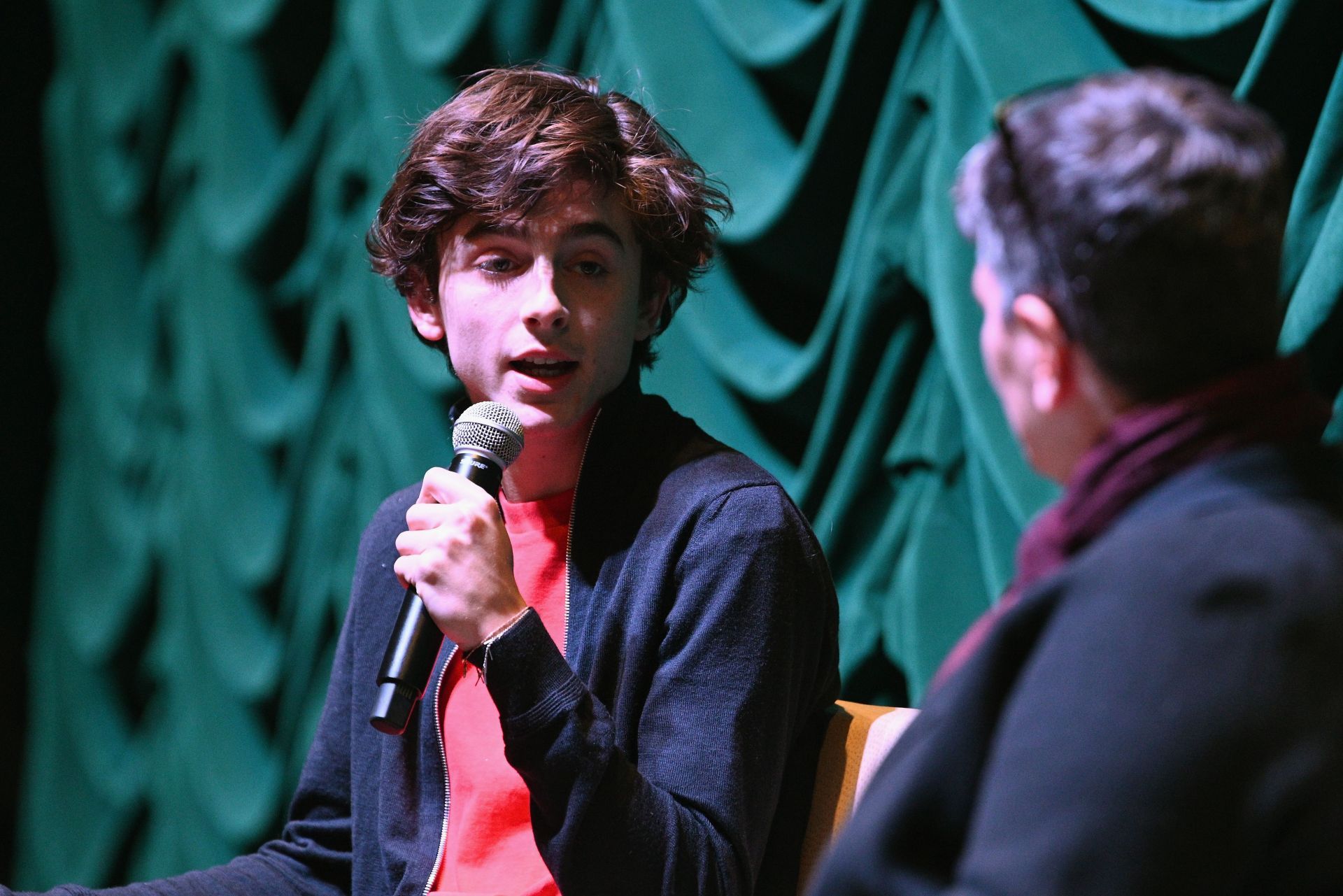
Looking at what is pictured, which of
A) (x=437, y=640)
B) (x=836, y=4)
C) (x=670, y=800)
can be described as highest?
(x=836, y=4)

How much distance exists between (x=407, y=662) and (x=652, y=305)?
46 centimetres

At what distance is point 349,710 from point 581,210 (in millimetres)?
522

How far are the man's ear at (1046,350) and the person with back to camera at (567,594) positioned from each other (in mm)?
446

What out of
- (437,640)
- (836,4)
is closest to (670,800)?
(437,640)

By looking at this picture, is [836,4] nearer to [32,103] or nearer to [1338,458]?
[1338,458]

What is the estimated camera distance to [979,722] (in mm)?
595

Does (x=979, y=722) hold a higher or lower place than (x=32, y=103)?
lower

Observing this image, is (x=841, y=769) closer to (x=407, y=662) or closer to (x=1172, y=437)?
(x=407, y=662)

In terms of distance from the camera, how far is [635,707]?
1.09 m

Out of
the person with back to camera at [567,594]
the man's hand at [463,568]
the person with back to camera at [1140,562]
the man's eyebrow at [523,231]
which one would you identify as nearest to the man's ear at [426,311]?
the person with back to camera at [567,594]

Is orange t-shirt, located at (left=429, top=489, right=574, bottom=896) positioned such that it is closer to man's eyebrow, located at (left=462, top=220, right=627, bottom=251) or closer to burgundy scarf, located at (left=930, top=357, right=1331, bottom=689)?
man's eyebrow, located at (left=462, top=220, right=627, bottom=251)

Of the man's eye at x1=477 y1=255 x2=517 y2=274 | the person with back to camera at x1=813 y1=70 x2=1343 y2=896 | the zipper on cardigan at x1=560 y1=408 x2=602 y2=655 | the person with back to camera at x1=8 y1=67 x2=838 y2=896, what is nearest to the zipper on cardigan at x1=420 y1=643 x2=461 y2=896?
the person with back to camera at x1=8 y1=67 x2=838 y2=896

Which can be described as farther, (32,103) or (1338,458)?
(32,103)

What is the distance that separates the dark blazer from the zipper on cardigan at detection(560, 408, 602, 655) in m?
0.62
